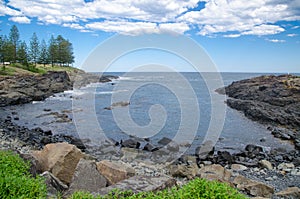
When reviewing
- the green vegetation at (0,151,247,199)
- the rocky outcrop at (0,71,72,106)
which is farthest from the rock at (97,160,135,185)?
the rocky outcrop at (0,71,72,106)

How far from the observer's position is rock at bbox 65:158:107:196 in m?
8.00

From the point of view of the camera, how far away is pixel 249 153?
1912 cm

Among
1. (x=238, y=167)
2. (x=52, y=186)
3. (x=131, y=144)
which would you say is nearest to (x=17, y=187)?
(x=52, y=186)

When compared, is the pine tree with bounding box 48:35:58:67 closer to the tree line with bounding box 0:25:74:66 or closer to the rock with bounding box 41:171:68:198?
the tree line with bounding box 0:25:74:66

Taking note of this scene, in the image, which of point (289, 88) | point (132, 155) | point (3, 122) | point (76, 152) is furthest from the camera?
point (289, 88)

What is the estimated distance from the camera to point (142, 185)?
712cm

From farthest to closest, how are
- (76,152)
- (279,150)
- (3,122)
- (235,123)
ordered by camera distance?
(235,123) < (3,122) < (279,150) < (76,152)

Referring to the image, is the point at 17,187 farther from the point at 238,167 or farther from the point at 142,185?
the point at 238,167

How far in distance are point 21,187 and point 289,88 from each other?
141ft

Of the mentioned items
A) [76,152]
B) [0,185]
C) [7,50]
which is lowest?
[76,152]

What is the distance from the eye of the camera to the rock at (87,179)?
800 cm

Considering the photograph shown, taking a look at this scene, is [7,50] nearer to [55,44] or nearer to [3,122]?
[55,44]

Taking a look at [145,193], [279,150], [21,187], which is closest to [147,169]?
[145,193]

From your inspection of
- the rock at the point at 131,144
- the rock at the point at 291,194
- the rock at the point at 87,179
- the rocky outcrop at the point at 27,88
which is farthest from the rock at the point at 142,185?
the rocky outcrop at the point at 27,88
